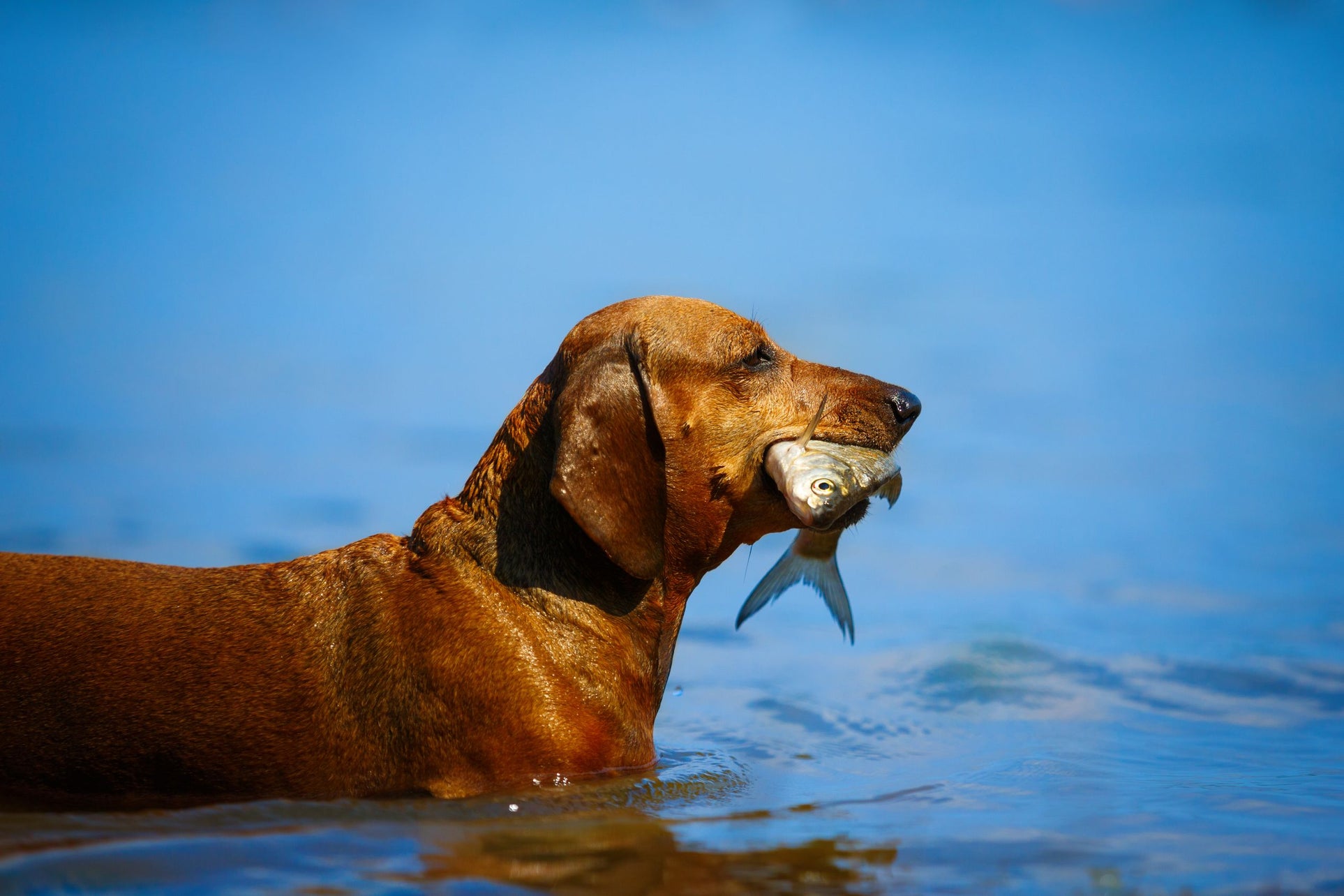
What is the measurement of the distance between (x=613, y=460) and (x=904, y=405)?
1498 millimetres

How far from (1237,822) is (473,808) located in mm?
3415

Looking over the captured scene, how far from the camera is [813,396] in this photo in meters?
5.73

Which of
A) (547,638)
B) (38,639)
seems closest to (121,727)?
(38,639)

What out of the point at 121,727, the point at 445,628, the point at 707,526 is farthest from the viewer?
the point at 707,526

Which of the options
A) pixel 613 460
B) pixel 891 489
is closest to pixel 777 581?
pixel 891 489

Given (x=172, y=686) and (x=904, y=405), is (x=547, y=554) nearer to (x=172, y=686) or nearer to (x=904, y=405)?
(x=172, y=686)

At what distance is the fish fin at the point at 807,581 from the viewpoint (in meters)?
6.04

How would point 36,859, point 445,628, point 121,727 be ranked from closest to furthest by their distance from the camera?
point 36,859, point 121,727, point 445,628

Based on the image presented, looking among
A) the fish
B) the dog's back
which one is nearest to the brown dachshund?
the dog's back

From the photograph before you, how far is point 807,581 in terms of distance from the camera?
6.07 metres

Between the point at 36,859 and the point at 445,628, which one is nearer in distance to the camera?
the point at 36,859

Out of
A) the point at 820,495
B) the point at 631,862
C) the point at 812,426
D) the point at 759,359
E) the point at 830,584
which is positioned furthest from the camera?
the point at 830,584

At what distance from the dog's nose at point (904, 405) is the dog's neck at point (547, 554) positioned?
1246 millimetres

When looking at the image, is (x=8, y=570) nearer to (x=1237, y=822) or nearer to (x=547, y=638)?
(x=547, y=638)
